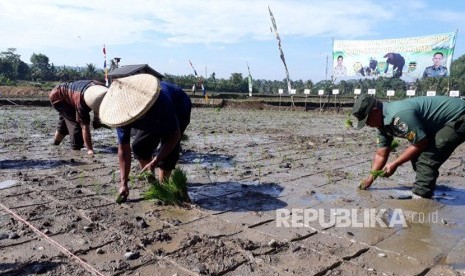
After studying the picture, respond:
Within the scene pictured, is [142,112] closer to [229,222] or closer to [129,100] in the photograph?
[129,100]

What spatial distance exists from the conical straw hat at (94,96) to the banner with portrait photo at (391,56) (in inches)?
756

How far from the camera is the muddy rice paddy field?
2.96m

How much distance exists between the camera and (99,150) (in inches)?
307

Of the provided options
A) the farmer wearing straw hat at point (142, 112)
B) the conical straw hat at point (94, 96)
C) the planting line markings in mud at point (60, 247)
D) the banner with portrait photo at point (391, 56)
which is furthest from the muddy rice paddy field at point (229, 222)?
the banner with portrait photo at point (391, 56)

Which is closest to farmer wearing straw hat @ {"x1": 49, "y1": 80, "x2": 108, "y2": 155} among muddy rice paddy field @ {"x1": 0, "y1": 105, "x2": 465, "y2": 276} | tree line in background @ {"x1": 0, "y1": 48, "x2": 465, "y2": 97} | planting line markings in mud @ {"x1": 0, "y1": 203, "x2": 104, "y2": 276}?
muddy rice paddy field @ {"x1": 0, "y1": 105, "x2": 465, "y2": 276}

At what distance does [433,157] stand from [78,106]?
209 inches

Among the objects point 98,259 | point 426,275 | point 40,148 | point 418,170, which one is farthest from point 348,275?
point 40,148

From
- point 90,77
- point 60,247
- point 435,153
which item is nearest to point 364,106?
point 435,153

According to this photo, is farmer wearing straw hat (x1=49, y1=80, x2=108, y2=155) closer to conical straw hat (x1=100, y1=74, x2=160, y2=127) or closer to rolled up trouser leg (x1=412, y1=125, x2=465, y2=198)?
conical straw hat (x1=100, y1=74, x2=160, y2=127)

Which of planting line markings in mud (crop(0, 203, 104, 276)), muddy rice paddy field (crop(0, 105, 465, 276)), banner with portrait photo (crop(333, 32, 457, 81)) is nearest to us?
planting line markings in mud (crop(0, 203, 104, 276))

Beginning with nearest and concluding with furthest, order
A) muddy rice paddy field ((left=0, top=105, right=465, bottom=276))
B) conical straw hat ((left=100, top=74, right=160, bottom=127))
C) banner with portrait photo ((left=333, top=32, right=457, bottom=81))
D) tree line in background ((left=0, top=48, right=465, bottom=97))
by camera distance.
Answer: muddy rice paddy field ((left=0, top=105, right=465, bottom=276))
conical straw hat ((left=100, top=74, right=160, bottom=127))
banner with portrait photo ((left=333, top=32, right=457, bottom=81))
tree line in background ((left=0, top=48, right=465, bottom=97))

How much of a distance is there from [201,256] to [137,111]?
1.39m

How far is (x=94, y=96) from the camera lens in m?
6.50

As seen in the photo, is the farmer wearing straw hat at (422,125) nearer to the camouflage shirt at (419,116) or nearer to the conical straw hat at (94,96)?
the camouflage shirt at (419,116)
